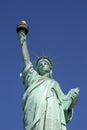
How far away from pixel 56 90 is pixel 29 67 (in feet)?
4.06

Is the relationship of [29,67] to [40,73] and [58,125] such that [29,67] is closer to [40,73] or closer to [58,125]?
[40,73]

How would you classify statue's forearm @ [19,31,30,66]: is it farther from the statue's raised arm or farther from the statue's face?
the statue's face

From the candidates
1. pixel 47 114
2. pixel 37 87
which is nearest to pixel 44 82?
pixel 37 87

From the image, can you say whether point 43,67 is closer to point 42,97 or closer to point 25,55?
point 25,55

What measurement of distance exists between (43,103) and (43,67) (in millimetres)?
2078

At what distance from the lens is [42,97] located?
1823 centimetres

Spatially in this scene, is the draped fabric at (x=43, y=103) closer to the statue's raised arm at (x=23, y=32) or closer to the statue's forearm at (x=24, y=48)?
the statue's forearm at (x=24, y=48)

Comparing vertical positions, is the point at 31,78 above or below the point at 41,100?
above

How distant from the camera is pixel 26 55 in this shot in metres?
19.7

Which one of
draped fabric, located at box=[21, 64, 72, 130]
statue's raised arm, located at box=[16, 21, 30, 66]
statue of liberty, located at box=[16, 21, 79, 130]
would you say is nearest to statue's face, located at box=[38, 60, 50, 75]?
statue of liberty, located at box=[16, 21, 79, 130]

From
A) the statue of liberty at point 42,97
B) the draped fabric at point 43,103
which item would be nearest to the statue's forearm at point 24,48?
the statue of liberty at point 42,97

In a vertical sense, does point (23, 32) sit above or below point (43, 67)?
above

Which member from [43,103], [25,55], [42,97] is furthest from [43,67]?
[43,103]

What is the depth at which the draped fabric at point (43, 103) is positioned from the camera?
1758 centimetres
